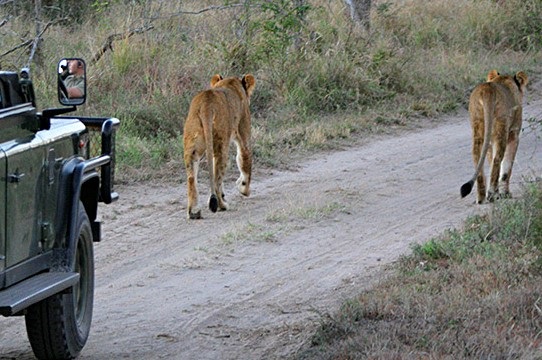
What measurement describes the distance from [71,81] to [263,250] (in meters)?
2.63

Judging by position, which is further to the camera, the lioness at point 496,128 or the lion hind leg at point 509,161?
the lion hind leg at point 509,161

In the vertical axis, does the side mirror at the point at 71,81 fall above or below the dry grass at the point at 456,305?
above

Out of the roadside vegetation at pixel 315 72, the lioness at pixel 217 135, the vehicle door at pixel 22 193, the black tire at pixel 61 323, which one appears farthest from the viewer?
the lioness at pixel 217 135

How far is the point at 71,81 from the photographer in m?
5.72

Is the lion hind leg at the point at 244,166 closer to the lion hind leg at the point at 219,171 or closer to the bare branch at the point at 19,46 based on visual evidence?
the lion hind leg at the point at 219,171

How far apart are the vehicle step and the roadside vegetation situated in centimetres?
183

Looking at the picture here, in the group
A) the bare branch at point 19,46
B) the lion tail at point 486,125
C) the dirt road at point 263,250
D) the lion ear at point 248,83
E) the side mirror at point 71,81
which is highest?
the side mirror at point 71,81

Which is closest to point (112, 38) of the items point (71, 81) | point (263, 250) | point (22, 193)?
point (263, 250)

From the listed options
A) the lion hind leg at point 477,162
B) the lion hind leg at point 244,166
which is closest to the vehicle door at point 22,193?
the lion hind leg at point 244,166

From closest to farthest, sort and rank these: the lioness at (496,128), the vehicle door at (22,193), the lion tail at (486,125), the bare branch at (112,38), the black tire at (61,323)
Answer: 1. the vehicle door at (22,193)
2. the black tire at (61,323)
3. the lion tail at (486,125)
4. the lioness at (496,128)
5. the bare branch at (112,38)

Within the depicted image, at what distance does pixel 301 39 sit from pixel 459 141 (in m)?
3.01

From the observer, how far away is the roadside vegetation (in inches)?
279

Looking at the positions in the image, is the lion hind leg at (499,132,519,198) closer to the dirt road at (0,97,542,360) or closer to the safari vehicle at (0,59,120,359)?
the dirt road at (0,97,542,360)

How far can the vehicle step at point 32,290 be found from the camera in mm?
4496
